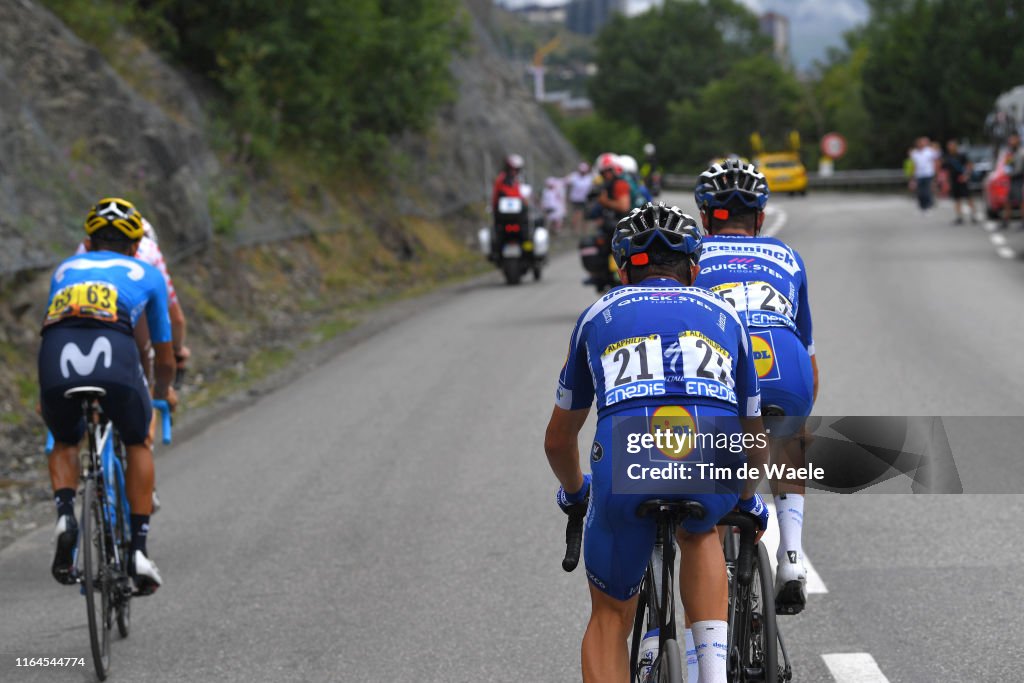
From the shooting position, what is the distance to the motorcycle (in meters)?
24.1

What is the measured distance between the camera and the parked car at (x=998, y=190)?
29.2 meters

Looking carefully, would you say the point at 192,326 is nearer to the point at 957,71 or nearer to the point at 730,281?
the point at 730,281

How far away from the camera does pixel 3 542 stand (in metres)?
8.99

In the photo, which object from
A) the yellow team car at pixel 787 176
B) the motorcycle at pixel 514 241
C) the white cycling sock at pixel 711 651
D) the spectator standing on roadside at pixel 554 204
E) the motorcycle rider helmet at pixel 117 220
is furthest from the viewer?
the yellow team car at pixel 787 176

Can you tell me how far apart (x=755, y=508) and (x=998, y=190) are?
88.0ft

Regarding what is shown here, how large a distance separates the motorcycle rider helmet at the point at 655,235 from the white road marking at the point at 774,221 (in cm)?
2588

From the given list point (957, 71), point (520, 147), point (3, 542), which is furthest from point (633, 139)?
point (3, 542)

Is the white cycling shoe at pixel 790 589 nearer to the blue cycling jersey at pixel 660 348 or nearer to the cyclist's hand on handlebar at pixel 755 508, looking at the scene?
the cyclist's hand on handlebar at pixel 755 508

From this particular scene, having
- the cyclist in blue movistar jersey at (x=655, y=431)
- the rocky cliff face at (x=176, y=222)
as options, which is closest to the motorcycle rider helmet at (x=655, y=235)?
the cyclist in blue movistar jersey at (x=655, y=431)

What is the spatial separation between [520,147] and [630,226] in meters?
38.7

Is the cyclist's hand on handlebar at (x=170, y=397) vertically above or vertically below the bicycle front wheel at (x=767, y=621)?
above

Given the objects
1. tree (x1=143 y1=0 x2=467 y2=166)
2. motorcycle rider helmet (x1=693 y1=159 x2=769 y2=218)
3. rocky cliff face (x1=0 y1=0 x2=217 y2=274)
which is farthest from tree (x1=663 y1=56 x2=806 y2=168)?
motorcycle rider helmet (x1=693 y1=159 x2=769 y2=218)

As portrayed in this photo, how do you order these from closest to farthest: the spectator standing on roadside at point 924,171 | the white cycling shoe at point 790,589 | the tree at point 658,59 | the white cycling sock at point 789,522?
the white cycling shoe at point 790,589 → the white cycling sock at point 789,522 → the spectator standing on roadside at point 924,171 → the tree at point 658,59

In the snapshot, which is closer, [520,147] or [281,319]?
[281,319]
